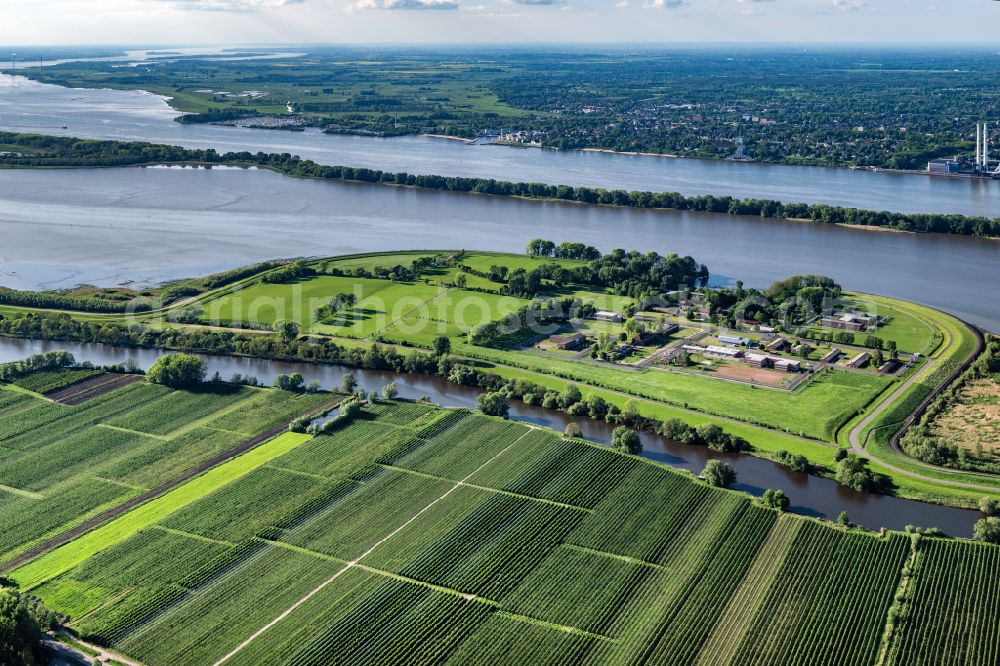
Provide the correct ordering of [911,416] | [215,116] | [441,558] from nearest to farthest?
[441,558] → [911,416] → [215,116]

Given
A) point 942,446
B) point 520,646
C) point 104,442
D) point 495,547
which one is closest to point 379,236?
point 104,442

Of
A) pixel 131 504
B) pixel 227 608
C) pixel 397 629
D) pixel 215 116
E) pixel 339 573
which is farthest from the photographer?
pixel 215 116

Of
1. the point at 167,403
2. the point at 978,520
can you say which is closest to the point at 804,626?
the point at 978,520

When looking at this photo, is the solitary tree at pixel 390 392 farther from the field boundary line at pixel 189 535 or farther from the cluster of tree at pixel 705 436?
the field boundary line at pixel 189 535

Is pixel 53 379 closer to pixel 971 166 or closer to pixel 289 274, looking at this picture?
pixel 289 274

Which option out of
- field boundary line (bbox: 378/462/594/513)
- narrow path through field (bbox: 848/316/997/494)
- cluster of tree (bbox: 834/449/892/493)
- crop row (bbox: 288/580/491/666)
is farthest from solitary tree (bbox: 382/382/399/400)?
narrow path through field (bbox: 848/316/997/494)

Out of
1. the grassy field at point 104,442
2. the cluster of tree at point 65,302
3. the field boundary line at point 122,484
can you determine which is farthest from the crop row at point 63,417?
the cluster of tree at point 65,302
